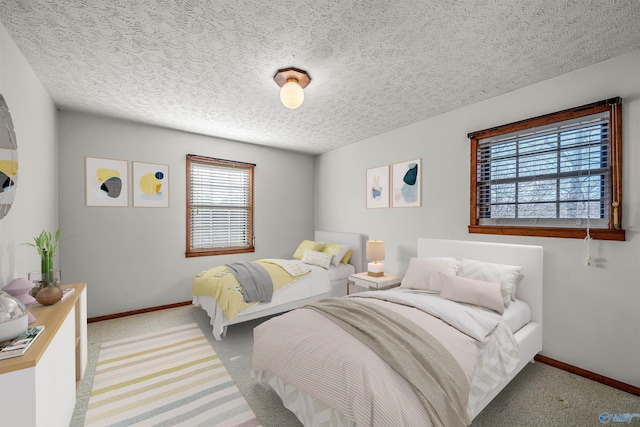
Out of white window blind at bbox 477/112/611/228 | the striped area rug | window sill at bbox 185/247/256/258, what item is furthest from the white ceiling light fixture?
window sill at bbox 185/247/256/258

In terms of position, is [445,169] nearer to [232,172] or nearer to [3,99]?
[232,172]

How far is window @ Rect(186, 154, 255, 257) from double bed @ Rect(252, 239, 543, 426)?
2740mm

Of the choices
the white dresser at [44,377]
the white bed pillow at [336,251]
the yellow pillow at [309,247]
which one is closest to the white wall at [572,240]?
the white bed pillow at [336,251]

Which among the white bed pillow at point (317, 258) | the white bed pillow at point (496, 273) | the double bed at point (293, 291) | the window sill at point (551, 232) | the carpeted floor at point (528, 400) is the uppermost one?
the window sill at point (551, 232)

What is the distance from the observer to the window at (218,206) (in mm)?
4324

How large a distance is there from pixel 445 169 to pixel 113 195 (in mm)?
4356

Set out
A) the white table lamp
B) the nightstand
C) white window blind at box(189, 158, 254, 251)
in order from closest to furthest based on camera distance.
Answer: the nightstand → the white table lamp → white window blind at box(189, 158, 254, 251)

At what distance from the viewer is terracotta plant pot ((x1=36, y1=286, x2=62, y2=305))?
1865mm

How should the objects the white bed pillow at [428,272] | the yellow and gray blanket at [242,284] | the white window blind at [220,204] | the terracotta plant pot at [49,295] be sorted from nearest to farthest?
the terracotta plant pot at [49,295] → the white bed pillow at [428,272] → the yellow and gray blanket at [242,284] → the white window blind at [220,204]

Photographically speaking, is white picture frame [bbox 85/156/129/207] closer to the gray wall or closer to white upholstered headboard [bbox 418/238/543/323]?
the gray wall

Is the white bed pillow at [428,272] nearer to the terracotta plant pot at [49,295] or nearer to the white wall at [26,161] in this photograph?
the terracotta plant pot at [49,295]

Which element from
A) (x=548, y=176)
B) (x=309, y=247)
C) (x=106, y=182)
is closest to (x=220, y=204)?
(x=106, y=182)

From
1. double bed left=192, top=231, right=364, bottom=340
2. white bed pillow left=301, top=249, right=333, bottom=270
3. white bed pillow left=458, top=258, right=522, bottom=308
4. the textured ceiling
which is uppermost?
the textured ceiling

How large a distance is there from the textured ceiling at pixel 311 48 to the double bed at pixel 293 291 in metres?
2.17
